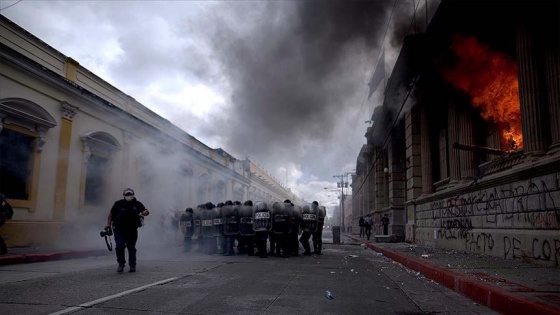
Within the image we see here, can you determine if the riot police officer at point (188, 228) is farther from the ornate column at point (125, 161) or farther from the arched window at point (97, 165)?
the ornate column at point (125, 161)

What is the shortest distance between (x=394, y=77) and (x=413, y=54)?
7.80 ft

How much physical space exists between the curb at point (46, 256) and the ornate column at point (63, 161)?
2756mm

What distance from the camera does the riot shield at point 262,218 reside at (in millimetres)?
10180

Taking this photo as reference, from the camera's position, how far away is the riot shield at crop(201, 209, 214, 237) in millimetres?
11391

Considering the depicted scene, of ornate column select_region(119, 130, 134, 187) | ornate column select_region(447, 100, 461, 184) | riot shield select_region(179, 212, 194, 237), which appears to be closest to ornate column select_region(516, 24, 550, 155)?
ornate column select_region(447, 100, 461, 184)

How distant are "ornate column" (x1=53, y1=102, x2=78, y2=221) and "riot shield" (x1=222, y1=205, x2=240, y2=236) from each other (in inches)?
222

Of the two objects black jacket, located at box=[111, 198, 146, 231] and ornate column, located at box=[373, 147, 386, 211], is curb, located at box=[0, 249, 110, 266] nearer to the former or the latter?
black jacket, located at box=[111, 198, 146, 231]

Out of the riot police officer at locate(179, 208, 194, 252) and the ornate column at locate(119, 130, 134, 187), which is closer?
the riot police officer at locate(179, 208, 194, 252)

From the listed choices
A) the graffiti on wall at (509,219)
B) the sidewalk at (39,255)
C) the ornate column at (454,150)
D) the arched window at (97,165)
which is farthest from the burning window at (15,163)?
the ornate column at (454,150)

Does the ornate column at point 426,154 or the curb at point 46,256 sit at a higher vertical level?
the ornate column at point 426,154

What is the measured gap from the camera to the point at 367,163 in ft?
107

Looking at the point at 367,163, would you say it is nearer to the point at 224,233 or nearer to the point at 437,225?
the point at 437,225

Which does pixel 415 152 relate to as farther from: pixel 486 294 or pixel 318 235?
pixel 486 294

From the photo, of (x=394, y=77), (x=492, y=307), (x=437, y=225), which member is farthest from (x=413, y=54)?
(x=492, y=307)
